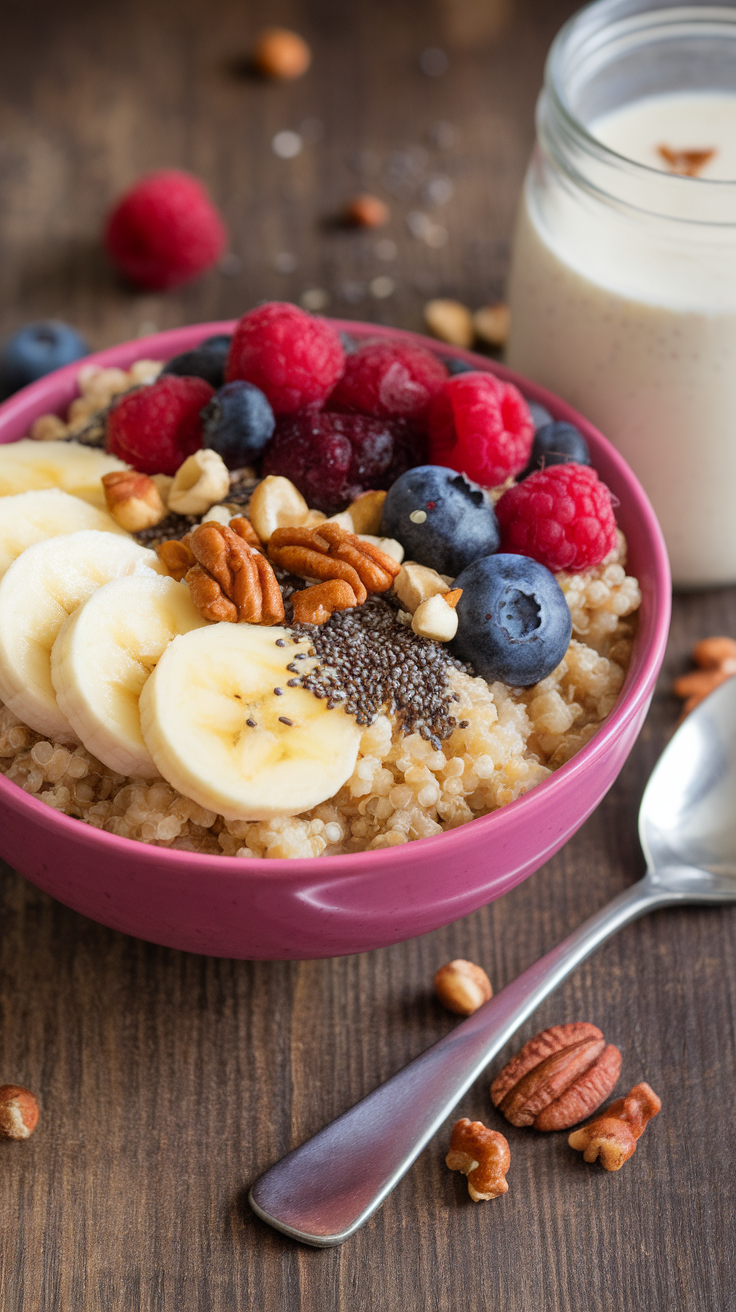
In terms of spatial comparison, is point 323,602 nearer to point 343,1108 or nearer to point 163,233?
point 343,1108

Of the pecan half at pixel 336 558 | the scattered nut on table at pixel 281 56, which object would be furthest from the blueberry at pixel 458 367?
the scattered nut on table at pixel 281 56

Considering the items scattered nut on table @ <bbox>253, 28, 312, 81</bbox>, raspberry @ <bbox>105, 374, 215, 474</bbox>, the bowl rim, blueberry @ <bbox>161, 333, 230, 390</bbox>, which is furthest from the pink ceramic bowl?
scattered nut on table @ <bbox>253, 28, 312, 81</bbox>

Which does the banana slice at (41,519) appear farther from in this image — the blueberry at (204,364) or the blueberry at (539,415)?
the blueberry at (539,415)

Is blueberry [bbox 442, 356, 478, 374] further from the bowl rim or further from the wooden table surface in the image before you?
the wooden table surface

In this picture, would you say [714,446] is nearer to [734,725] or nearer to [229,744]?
[734,725]

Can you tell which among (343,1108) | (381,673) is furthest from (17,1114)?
(381,673)

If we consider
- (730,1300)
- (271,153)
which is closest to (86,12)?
(271,153)
